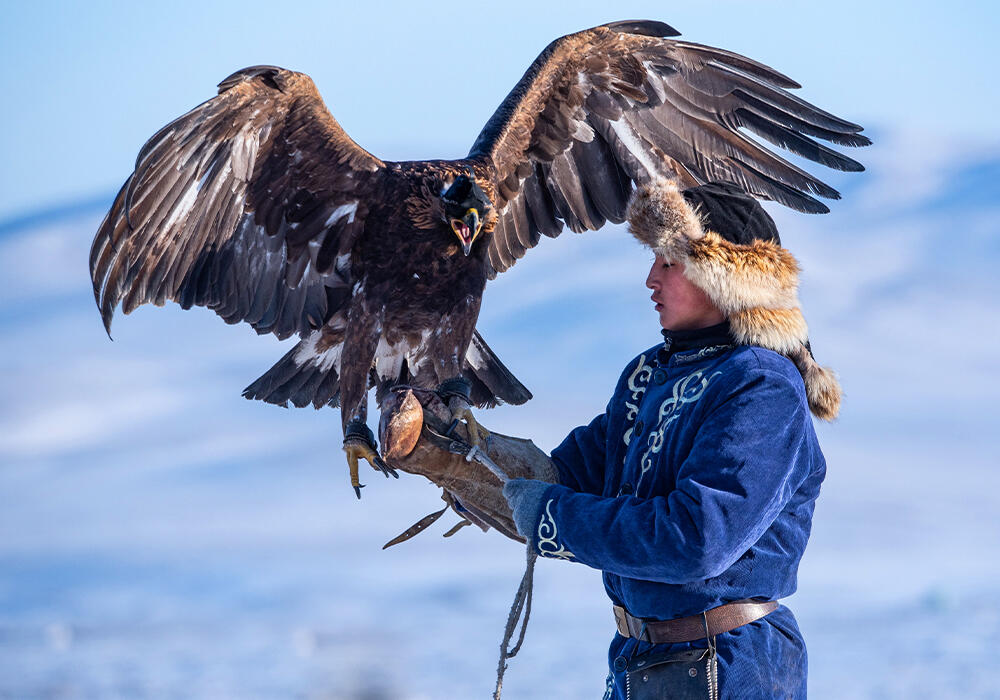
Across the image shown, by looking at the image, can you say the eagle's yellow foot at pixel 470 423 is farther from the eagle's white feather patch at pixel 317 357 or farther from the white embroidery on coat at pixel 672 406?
the eagle's white feather patch at pixel 317 357

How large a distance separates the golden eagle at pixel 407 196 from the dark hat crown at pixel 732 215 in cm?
139

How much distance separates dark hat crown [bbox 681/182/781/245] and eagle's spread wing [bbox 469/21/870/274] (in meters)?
1.65

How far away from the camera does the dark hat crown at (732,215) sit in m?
2.15

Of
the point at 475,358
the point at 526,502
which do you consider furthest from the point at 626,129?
the point at 526,502

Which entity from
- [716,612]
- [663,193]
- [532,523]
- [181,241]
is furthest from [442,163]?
[716,612]

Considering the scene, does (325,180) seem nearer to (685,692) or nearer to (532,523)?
(532,523)

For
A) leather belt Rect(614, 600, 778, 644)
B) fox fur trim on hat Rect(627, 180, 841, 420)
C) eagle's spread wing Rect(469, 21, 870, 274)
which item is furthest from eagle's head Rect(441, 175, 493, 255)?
leather belt Rect(614, 600, 778, 644)

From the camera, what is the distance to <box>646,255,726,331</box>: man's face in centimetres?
212

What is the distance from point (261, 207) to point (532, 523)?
7.58ft

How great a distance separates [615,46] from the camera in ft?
13.4

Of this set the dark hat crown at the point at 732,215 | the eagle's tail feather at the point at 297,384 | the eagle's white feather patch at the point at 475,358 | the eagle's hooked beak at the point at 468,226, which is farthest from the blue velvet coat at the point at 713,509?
the eagle's tail feather at the point at 297,384

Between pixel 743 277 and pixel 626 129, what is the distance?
2392mm

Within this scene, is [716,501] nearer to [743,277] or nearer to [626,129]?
[743,277]

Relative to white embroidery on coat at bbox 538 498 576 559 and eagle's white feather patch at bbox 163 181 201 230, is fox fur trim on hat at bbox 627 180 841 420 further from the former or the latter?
eagle's white feather patch at bbox 163 181 201 230
